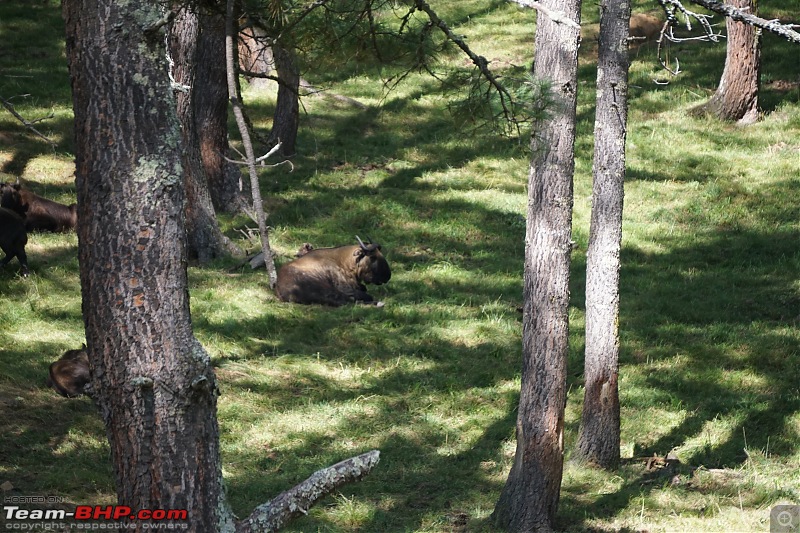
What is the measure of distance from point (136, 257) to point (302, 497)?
1.36 metres

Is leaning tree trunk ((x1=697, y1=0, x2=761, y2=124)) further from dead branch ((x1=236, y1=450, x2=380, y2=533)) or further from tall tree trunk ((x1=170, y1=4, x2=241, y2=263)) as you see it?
dead branch ((x1=236, y1=450, x2=380, y2=533))

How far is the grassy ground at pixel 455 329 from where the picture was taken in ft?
27.8

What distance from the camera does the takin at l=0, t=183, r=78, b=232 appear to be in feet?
46.5

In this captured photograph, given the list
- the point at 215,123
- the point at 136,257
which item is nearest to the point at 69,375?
the point at 136,257

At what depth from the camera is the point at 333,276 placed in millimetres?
13469

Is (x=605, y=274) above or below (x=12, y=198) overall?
below

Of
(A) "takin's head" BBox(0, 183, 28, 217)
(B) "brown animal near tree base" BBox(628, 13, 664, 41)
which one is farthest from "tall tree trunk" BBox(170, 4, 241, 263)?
(B) "brown animal near tree base" BBox(628, 13, 664, 41)

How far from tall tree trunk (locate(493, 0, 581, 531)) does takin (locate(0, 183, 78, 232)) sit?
9900 mm

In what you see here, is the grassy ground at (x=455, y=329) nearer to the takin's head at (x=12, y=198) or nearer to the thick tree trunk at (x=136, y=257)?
the takin's head at (x=12, y=198)

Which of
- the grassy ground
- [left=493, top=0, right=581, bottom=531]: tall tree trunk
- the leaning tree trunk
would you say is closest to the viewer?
[left=493, top=0, right=581, bottom=531]: tall tree trunk

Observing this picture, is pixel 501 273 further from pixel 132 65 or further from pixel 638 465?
pixel 132 65

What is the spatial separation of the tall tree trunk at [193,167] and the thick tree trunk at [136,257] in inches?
384

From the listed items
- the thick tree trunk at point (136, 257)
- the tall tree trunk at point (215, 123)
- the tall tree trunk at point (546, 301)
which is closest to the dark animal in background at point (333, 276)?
the tall tree trunk at point (215, 123)

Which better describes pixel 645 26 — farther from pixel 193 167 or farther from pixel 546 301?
pixel 546 301
